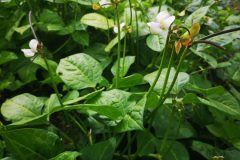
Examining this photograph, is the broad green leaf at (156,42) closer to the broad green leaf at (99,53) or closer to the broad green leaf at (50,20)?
the broad green leaf at (99,53)

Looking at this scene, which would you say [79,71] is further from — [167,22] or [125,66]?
[167,22]

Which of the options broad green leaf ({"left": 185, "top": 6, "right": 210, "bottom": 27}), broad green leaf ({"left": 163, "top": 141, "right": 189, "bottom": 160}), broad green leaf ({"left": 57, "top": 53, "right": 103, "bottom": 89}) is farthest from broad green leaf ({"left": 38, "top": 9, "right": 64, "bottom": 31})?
broad green leaf ({"left": 163, "top": 141, "right": 189, "bottom": 160})

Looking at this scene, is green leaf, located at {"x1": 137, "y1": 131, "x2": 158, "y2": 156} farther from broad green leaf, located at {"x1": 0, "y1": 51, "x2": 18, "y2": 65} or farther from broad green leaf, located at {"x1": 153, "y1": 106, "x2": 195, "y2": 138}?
broad green leaf, located at {"x1": 0, "y1": 51, "x2": 18, "y2": 65}

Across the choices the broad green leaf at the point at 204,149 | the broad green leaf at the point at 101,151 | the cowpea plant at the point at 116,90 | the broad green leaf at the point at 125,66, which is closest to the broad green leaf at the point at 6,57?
the cowpea plant at the point at 116,90

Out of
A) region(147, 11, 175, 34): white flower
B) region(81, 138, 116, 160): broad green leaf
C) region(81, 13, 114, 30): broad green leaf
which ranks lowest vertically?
region(81, 138, 116, 160): broad green leaf

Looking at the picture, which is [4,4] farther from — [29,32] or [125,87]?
[125,87]

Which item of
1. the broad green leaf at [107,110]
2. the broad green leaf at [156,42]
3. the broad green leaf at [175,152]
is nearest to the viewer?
the broad green leaf at [107,110]
